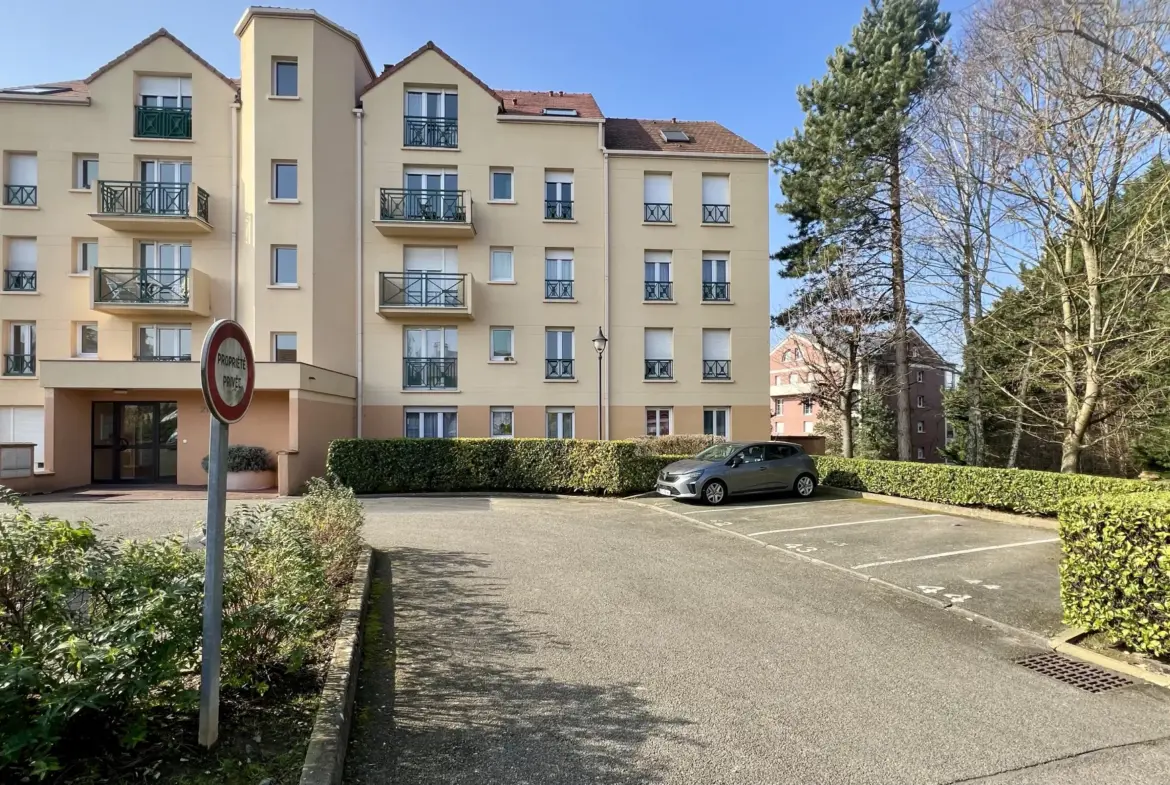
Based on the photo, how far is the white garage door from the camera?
19.2 meters

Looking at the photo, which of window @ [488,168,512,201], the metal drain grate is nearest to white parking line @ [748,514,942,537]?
the metal drain grate

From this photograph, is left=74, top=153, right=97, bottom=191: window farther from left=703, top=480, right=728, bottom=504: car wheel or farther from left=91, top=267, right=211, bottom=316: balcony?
left=703, top=480, right=728, bottom=504: car wheel

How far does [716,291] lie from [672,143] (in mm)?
5857

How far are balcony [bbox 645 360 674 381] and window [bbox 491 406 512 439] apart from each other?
Answer: 16.6 feet

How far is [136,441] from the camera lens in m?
18.6

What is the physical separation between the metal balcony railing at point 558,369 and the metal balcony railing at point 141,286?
36.4 feet

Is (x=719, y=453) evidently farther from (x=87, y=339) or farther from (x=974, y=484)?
(x=87, y=339)

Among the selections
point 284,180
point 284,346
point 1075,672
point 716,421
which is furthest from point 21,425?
point 1075,672

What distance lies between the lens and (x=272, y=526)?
5746 mm

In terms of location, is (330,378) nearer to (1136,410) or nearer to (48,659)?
(48,659)

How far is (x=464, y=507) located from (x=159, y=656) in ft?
35.3

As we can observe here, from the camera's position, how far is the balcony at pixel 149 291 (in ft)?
62.7

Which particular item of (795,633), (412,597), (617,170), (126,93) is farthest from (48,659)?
(126,93)

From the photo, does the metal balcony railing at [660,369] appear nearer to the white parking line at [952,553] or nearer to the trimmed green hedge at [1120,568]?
the white parking line at [952,553]
